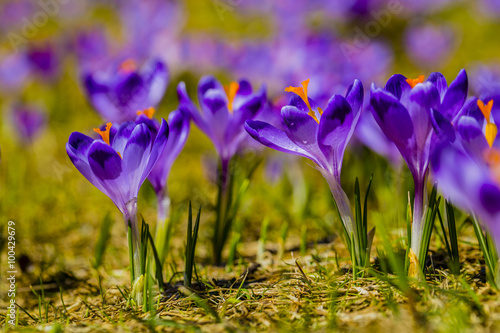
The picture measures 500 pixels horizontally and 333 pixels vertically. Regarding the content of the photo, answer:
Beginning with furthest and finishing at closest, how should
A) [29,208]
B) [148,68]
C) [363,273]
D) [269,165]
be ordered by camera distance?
[269,165]
[29,208]
[148,68]
[363,273]

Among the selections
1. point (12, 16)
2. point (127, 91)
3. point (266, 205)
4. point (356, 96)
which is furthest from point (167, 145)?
point (12, 16)

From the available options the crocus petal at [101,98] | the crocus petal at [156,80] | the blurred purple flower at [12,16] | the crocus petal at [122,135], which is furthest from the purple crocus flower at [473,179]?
the blurred purple flower at [12,16]

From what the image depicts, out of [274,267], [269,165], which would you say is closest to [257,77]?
[269,165]

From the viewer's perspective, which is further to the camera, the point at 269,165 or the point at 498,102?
the point at 269,165

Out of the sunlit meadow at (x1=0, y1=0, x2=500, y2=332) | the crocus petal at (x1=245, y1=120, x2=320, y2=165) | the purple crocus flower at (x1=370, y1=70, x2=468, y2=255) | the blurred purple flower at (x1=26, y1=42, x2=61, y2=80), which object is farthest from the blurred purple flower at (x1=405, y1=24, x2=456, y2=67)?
the crocus petal at (x1=245, y1=120, x2=320, y2=165)

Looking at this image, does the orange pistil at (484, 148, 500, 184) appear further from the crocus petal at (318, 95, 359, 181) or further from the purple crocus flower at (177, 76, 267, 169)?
the purple crocus flower at (177, 76, 267, 169)

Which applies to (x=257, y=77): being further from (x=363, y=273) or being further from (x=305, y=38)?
(x=363, y=273)

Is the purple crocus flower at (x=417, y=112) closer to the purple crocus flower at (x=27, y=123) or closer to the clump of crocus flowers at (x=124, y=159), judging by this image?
the clump of crocus flowers at (x=124, y=159)
